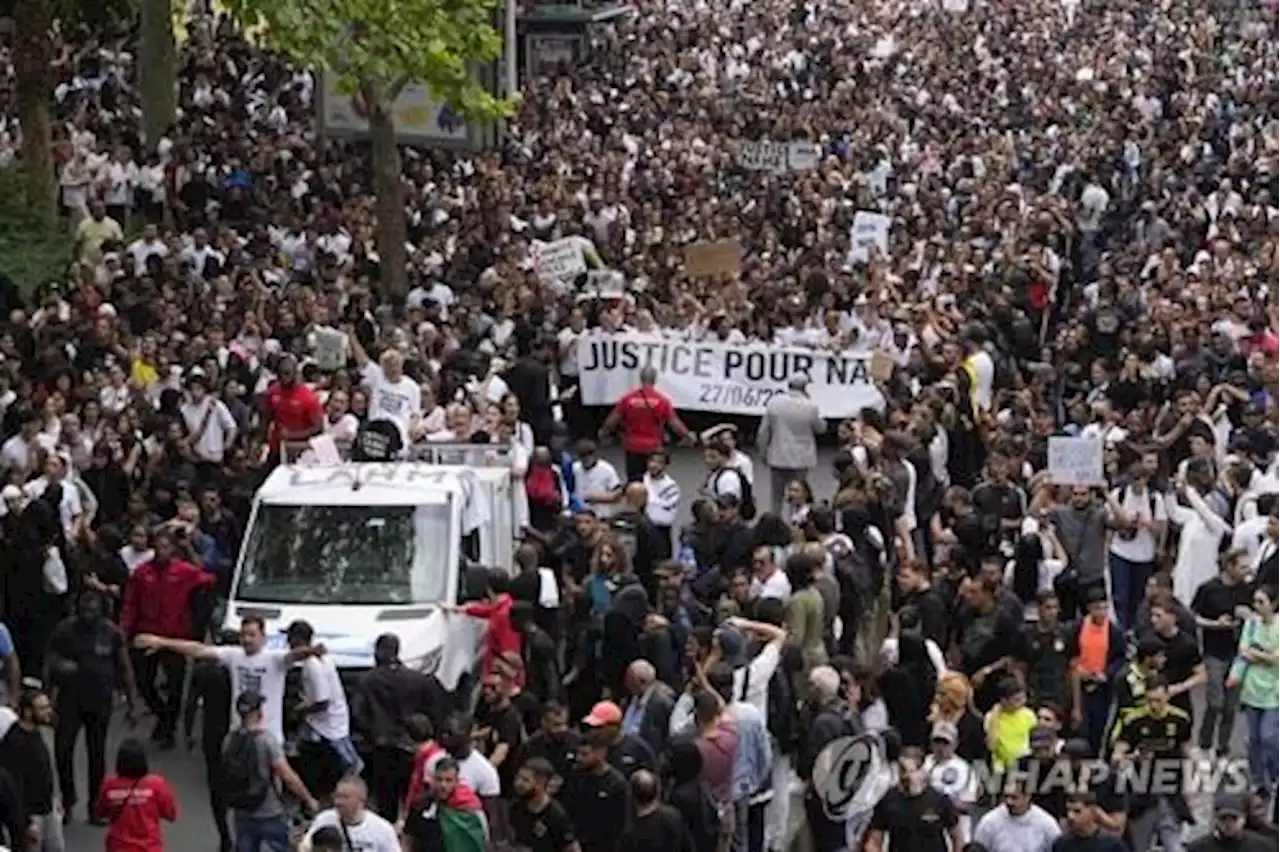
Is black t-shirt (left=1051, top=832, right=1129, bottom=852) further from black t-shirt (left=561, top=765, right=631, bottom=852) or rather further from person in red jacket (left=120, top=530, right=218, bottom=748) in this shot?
person in red jacket (left=120, top=530, right=218, bottom=748)

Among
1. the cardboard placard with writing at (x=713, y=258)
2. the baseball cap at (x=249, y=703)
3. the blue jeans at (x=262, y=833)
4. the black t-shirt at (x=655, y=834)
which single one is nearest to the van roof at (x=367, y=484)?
the baseball cap at (x=249, y=703)

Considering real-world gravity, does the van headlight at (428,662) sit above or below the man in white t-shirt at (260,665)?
below

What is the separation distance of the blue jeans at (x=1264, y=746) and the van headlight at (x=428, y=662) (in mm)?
4390

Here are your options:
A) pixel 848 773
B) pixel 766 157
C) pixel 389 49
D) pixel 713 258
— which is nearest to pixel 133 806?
pixel 848 773

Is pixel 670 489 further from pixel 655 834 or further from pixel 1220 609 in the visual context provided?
pixel 655 834

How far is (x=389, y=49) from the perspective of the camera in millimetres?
28688

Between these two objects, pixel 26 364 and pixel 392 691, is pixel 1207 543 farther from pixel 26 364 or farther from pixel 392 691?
pixel 26 364

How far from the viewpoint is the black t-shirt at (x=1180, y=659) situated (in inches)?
648

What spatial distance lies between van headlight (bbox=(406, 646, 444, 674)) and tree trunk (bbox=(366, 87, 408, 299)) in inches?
493

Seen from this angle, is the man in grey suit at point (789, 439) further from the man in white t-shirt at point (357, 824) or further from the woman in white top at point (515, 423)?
the man in white t-shirt at point (357, 824)

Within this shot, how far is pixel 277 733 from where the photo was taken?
52.3 feet

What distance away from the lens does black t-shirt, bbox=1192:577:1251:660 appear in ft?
58.4

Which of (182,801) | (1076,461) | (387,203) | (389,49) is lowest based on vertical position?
(182,801)

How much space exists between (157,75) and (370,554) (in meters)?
16.0
